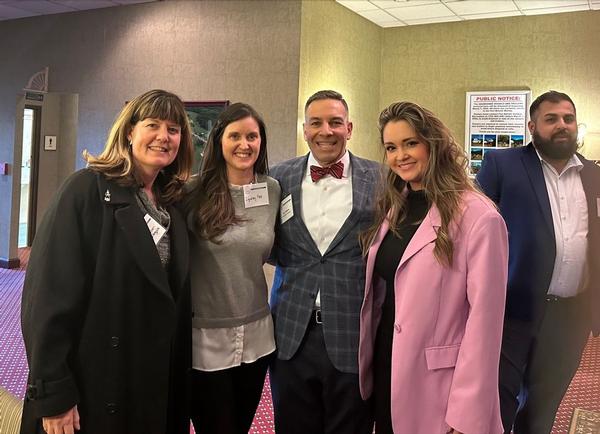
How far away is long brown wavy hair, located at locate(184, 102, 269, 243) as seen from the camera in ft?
6.63

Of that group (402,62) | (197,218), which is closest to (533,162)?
(197,218)

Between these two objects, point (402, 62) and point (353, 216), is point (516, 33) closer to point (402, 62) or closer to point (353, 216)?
point (402, 62)

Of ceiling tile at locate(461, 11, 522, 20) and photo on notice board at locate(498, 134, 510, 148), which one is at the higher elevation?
ceiling tile at locate(461, 11, 522, 20)

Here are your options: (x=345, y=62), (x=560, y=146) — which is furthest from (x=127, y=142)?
(x=345, y=62)

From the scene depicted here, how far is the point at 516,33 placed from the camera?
23.1 ft

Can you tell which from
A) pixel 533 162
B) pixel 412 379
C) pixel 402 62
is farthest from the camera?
pixel 402 62

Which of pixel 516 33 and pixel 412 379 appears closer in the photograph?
pixel 412 379

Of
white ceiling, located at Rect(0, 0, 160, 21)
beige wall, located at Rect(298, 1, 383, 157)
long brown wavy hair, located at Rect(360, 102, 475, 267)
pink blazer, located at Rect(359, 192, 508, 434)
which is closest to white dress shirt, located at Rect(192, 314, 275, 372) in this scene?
pink blazer, located at Rect(359, 192, 508, 434)

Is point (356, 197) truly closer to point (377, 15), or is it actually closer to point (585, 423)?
point (585, 423)

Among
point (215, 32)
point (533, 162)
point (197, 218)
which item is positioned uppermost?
point (215, 32)

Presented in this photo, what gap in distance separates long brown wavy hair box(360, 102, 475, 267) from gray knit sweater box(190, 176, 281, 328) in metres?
0.55

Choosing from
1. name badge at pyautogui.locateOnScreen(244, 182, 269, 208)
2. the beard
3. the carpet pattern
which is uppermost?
the beard

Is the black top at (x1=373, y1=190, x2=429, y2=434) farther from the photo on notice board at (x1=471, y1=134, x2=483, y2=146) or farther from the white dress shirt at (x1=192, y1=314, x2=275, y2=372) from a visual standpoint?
the photo on notice board at (x1=471, y1=134, x2=483, y2=146)

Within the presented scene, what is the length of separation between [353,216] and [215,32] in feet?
16.8
